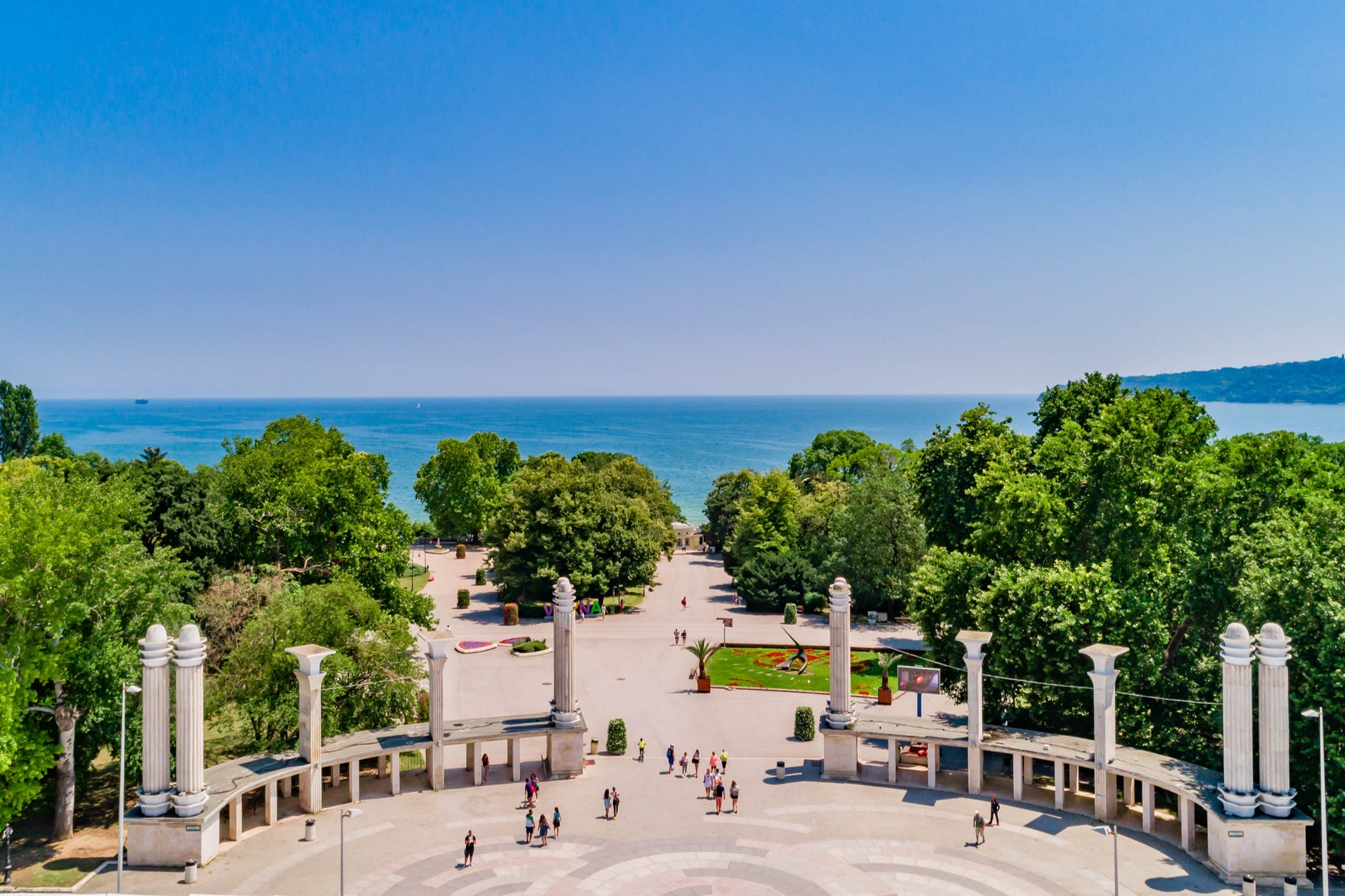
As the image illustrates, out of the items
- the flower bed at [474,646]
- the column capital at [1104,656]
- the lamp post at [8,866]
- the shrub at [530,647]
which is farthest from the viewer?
the flower bed at [474,646]

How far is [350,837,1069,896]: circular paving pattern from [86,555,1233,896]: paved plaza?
Answer: 50 millimetres

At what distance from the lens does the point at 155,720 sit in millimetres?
23609

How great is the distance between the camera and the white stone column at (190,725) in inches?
918

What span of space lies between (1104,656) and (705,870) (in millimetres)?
13080

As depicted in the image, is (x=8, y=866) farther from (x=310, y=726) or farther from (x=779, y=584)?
(x=779, y=584)

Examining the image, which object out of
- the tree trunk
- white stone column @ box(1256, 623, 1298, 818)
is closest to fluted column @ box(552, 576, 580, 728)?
the tree trunk

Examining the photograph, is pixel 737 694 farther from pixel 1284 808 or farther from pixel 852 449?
pixel 852 449

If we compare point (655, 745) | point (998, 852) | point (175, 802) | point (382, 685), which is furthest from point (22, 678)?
point (998, 852)

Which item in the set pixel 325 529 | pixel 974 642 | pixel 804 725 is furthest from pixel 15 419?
pixel 974 642

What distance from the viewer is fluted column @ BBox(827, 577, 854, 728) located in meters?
30.0

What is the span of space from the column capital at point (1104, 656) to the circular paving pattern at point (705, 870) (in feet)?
→ 21.0

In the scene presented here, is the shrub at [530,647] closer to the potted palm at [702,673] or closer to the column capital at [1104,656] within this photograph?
the potted palm at [702,673]

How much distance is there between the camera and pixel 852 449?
9888cm

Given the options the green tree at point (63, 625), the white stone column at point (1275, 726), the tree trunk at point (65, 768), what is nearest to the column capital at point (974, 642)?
the white stone column at point (1275, 726)
